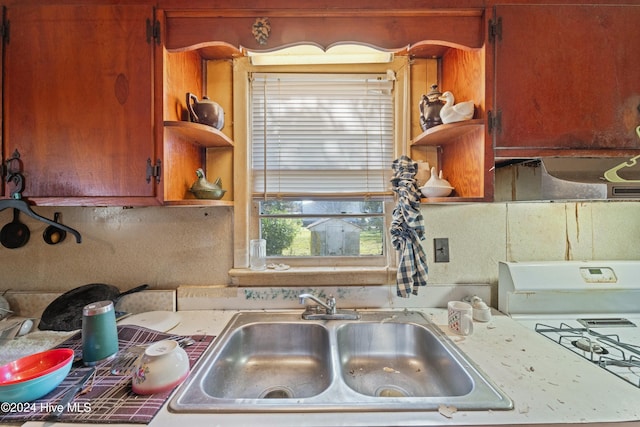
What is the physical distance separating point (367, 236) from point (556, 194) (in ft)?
2.55

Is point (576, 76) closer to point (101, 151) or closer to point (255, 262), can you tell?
point (255, 262)

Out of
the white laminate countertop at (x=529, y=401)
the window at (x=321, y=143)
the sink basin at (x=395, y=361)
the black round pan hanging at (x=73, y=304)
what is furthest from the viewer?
the window at (x=321, y=143)

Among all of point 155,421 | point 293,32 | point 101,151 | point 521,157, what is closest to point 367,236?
point 521,157

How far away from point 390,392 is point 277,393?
425mm

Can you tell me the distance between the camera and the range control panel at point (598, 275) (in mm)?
1208

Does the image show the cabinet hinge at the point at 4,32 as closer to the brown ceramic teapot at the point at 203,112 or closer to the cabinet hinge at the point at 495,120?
the brown ceramic teapot at the point at 203,112

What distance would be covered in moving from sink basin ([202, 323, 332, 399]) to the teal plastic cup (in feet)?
1.16

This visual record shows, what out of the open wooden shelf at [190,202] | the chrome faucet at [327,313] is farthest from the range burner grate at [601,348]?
the open wooden shelf at [190,202]

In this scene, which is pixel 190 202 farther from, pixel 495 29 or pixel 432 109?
pixel 495 29

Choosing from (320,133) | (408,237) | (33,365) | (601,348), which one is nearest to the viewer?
(33,365)

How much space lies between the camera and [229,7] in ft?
3.35

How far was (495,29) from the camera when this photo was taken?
3.31 feet

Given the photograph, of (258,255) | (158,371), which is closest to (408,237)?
(258,255)

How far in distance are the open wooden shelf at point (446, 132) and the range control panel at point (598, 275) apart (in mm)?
850
